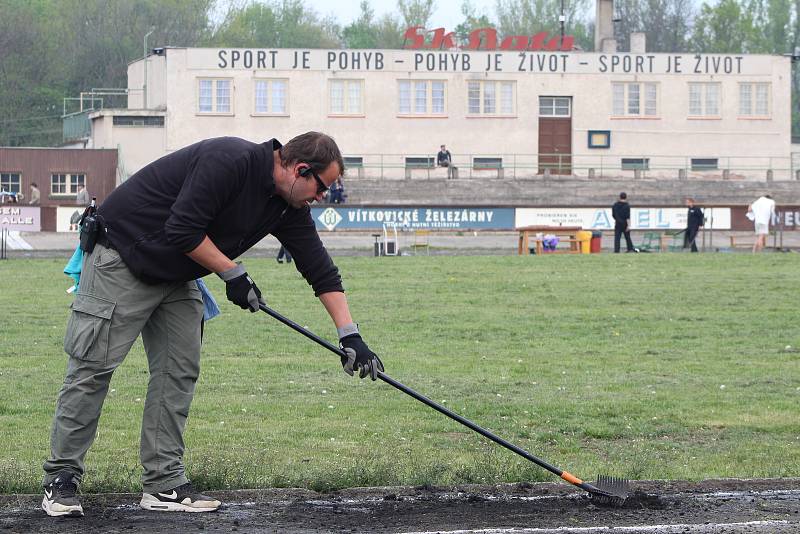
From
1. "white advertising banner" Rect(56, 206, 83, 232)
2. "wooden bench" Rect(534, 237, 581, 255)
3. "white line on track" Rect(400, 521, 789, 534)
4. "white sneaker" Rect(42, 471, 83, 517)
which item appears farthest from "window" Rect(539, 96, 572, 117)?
"white sneaker" Rect(42, 471, 83, 517)

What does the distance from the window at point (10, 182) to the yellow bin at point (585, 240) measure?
32.0 meters

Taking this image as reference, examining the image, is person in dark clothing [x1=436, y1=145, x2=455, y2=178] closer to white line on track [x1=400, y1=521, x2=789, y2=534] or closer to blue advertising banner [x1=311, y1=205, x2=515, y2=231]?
blue advertising banner [x1=311, y1=205, x2=515, y2=231]

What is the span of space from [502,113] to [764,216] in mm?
27102

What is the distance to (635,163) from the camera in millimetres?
58031

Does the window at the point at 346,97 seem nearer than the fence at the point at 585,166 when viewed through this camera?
No

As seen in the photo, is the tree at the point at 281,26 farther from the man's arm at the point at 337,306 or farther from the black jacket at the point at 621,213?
the man's arm at the point at 337,306

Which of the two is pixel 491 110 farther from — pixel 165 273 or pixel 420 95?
pixel 165 273

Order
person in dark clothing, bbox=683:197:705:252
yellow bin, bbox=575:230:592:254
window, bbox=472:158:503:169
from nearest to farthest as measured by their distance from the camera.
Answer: yellow bin, bbox=575:230:592:254, person in dark clothing, bbox=683:197:705:252, window, bbox=472:158:503:169

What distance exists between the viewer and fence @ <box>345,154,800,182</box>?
181 feet

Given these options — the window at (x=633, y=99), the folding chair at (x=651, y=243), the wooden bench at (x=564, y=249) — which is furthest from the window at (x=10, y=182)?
the folding chair at (x=651, y=243)

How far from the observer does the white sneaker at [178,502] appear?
609 cm

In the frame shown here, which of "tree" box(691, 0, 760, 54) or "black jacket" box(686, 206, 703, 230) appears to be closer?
"black jacket" box(686, 206, 703, 230)

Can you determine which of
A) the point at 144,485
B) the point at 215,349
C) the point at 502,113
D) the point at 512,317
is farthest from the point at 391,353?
the point at 502,113

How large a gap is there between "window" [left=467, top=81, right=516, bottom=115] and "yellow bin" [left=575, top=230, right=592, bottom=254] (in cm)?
2650
